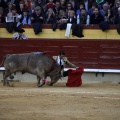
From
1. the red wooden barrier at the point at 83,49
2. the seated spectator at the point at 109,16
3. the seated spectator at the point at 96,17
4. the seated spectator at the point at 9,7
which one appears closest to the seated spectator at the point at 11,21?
the seated spectator at the point at 9,7

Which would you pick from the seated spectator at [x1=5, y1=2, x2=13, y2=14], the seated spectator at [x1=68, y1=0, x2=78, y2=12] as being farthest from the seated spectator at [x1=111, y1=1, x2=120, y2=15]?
the seated spectator at [x1=5, y1=2, x2=13, y2=14]

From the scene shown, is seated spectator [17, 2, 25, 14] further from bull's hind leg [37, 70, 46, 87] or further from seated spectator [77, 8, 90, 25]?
bull's hind leg [37, 70, 46, 87]

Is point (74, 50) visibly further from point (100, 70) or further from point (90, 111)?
point (90, 111)

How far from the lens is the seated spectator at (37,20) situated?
725 inches

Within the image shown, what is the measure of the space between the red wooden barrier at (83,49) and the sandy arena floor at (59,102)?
1.68m

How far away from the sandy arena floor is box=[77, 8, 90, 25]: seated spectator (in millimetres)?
1915

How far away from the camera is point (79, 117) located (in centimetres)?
1070

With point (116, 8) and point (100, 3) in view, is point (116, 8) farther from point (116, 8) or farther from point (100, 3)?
point (100, 3)

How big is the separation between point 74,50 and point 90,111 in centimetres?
775

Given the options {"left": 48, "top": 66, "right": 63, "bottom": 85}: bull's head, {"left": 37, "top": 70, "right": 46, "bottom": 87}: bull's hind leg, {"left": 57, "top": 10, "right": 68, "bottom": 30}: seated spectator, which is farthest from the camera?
{"left": 57, "top": 10, "right": 68, "bottom": 30}: seated spectator

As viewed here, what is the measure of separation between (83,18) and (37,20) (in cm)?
132

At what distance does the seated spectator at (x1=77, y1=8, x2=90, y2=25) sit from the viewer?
1786 centimetres

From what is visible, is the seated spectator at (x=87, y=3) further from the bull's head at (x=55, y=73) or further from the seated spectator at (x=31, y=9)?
the bull's head at (x=55, y=73)

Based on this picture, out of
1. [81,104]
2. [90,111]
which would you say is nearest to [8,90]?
[81,104]
